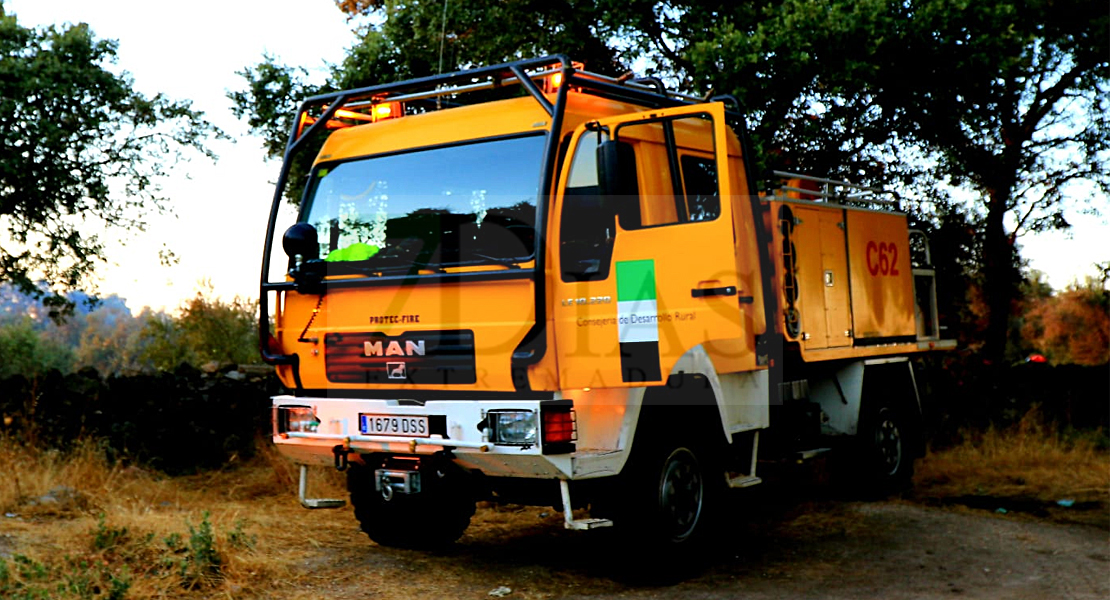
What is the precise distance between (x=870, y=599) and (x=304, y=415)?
11.4 ft

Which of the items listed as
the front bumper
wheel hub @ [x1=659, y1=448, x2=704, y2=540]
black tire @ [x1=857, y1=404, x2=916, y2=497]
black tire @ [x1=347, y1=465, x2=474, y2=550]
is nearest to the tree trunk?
black tire @ [x1=857, y1=404, x2=916, y2=497]

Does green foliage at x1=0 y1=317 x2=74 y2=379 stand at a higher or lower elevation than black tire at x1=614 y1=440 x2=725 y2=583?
higher

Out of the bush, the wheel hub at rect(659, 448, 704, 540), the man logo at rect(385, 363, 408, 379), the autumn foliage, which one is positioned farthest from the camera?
the autumn foliage

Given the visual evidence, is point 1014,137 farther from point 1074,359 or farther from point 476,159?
point 1074,359

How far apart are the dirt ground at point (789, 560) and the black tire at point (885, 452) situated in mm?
313

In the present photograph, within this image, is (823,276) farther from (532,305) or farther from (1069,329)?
(1069,329)

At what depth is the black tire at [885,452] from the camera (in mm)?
9250

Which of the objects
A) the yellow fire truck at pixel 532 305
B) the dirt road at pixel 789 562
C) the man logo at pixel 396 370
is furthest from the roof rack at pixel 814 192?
the man logo at pixel 396 370

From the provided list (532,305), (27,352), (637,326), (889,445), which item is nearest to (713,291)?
(637,326)

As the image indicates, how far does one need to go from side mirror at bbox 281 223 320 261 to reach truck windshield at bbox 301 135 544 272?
9 cm

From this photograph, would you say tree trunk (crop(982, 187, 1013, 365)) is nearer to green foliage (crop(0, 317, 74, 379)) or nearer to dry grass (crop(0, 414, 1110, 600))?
dry grass (crop(0, 414, 1110, 600))

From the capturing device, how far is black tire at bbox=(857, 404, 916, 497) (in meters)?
9.25

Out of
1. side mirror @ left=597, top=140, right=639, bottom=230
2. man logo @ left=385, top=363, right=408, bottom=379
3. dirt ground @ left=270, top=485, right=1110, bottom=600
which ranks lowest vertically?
dirt ground @ left=270, top=485, right=1110, bottom=600

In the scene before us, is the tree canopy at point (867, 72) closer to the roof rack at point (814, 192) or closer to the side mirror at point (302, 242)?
the roof rack at point (814, 192)
